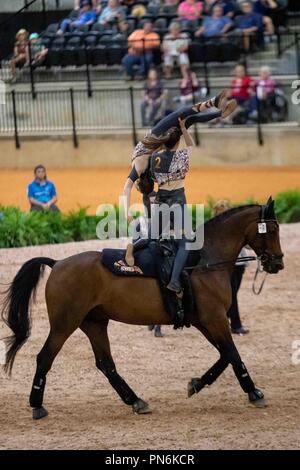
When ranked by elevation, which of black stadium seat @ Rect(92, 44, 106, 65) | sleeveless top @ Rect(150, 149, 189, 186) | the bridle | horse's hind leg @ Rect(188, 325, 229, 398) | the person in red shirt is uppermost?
sleeveless top @ Rect(150, 149, 189, 186)

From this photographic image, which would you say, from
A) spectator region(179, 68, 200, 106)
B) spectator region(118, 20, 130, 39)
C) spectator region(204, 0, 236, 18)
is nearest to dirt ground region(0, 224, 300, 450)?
spectator region(179, 68, 200, 106)

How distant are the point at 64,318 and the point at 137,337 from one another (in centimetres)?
336

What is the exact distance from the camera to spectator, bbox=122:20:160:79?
2620 centimetres

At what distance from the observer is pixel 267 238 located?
12.2 metres

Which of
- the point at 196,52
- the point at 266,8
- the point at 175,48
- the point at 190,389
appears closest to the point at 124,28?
the point at 175,48

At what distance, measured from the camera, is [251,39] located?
25.8m

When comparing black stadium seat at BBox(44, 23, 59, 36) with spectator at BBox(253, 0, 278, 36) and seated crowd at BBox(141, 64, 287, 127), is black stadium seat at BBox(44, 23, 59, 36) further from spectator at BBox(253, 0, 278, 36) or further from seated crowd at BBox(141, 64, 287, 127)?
spectator at BBox(253, 0, 278, 36)

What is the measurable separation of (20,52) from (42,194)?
680cm

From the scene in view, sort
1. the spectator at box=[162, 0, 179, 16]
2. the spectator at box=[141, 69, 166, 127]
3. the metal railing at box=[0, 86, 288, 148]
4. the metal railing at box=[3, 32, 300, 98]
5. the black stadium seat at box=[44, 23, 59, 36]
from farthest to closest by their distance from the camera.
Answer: the black stadium seat at box=[44, 23, 59, 36], the spectator at box=[162, 0, 179, 16], the metal railing at box=[0, 86, 288, 148], the metal railing at box=[3, 32, 300, 98], the spectator at box=[141, 69, 166, 127]

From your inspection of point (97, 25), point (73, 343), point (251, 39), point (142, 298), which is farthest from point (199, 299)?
point (97, 25)

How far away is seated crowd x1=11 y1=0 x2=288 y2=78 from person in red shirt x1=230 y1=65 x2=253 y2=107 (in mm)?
1099

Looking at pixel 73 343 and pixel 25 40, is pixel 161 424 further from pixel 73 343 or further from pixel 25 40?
pixel 25 40

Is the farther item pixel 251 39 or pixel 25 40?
pixel 25 40

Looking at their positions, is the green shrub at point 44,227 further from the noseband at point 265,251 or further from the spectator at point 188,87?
the noseband at point 265,251
